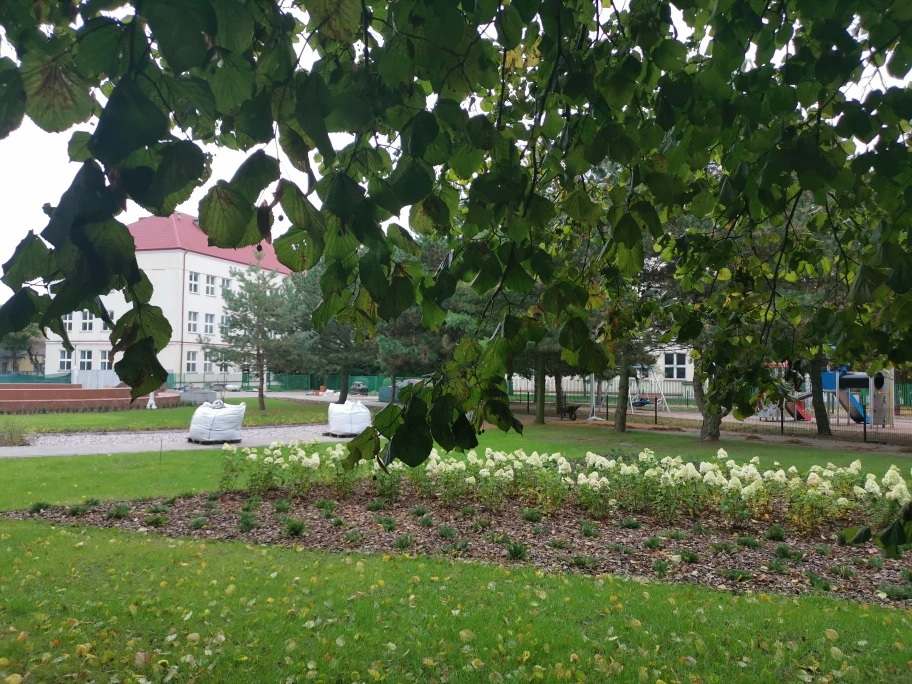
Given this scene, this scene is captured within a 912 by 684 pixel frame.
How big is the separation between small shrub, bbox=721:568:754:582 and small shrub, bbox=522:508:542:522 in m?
2.18

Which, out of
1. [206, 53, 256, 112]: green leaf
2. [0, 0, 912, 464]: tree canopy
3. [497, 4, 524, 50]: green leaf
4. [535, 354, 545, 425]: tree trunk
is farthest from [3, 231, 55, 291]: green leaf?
[535, 354, 545, 425]: tree trunk

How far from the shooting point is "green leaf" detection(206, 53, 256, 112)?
1173 millimetres

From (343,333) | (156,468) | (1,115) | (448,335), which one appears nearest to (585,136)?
(1,115)

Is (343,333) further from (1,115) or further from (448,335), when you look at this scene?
(1,115)

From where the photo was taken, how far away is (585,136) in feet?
6.48

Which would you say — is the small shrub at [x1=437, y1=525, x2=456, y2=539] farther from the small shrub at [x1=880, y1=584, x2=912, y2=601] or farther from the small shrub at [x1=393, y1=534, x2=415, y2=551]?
the small shrub at [x1=880, y1=584, x2=912, y2=601]

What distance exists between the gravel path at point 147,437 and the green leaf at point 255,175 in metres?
13.2

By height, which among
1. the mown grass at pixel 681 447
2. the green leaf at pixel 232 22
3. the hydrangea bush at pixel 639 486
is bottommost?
the mown grass at pixel 681 447

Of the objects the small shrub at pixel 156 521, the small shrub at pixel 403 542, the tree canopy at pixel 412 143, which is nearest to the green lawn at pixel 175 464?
the small shrub at pixel 156 521

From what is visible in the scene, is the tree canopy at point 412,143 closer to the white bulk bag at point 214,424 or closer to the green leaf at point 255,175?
the green leaf at point 255,175

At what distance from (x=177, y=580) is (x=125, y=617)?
0.79 meters

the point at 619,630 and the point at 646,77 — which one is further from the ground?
the point at 646,77

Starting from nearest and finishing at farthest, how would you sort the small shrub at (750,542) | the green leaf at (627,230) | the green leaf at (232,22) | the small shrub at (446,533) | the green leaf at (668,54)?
the green leaf at (232,22) → the green leaf at (627,230) → the green leaf at (668,54) → the small shrub at (750,542) → the small shrub at (446,533)

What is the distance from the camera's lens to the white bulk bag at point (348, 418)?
1716cm
